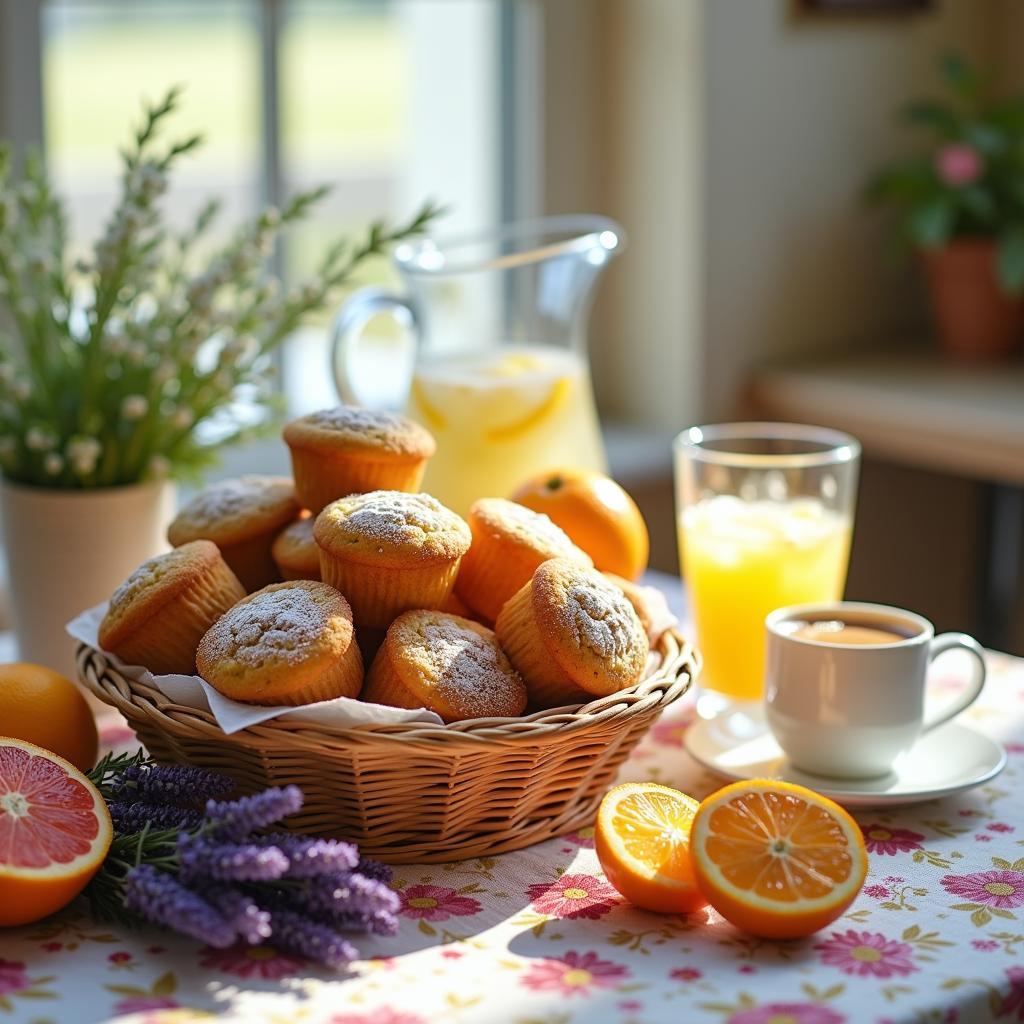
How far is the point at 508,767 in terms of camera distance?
813 mm

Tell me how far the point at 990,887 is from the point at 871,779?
0.43 feet

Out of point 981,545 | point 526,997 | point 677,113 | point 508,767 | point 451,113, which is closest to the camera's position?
point 526,997

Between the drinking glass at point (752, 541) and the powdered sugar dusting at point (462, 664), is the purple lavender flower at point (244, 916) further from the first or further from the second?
the drinking glass at point (752, 541)

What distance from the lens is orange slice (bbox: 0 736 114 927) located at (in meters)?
0.73

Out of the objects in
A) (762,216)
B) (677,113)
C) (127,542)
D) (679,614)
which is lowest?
(679,614)

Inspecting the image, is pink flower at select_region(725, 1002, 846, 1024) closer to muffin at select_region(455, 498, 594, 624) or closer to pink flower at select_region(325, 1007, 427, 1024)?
pink flower at select_region(325, 1007, 427, 1024)

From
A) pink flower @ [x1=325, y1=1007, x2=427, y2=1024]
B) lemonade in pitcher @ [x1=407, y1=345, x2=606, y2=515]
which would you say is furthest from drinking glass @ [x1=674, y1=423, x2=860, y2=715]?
pink flower @ [x1=325, y1=1007, x2=427, y2=1024]

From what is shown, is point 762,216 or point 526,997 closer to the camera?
point 526,997

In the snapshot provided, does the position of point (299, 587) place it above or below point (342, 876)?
above

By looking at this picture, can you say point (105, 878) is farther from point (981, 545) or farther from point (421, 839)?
point (981, 545)

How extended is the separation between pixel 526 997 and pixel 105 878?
0.82 ft

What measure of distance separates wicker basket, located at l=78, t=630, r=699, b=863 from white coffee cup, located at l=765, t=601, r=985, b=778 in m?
0.09

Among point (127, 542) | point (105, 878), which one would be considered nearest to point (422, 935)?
point (105, 878)

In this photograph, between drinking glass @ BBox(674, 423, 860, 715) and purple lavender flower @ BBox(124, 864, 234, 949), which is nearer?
purple lavender flower @ BBox(124, 864, 234, 949)
